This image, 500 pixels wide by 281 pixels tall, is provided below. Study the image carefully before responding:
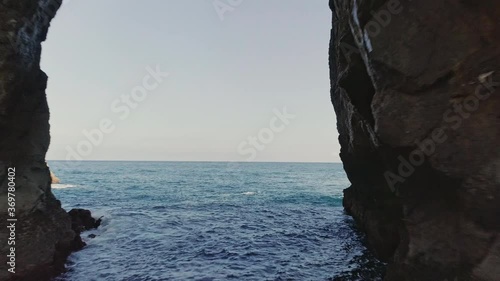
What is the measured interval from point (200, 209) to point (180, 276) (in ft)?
77.4

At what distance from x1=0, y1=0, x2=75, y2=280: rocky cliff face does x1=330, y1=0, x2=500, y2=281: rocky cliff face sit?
52.3ft

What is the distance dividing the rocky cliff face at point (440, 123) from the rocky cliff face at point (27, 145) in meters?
16.0

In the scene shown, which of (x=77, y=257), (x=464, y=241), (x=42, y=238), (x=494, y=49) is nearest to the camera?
(x=494, y=49)

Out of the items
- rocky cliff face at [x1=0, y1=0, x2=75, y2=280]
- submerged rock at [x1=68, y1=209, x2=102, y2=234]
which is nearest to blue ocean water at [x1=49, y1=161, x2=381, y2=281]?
submerged rock at [x1=68, y1=209, x2=102, y2=234]

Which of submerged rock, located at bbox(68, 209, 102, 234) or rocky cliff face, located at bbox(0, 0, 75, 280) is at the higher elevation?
rocky cliff face, located at bbox(0, 0, 75, 280)

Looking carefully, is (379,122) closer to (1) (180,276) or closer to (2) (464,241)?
(2) (464,241)

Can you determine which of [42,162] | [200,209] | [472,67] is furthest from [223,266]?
[200,209]

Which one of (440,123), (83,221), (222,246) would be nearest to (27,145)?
(83,221)

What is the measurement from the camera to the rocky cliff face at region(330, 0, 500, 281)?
32.4 ft

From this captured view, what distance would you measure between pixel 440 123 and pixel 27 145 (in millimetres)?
20402

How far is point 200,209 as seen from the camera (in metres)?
41.0

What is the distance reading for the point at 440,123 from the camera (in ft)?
35.4

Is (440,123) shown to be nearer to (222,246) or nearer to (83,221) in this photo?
(222,246)

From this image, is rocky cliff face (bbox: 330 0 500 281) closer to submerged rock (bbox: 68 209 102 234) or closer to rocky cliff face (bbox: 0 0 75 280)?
rocky cliff face (bbox: 0 0 75 280)
